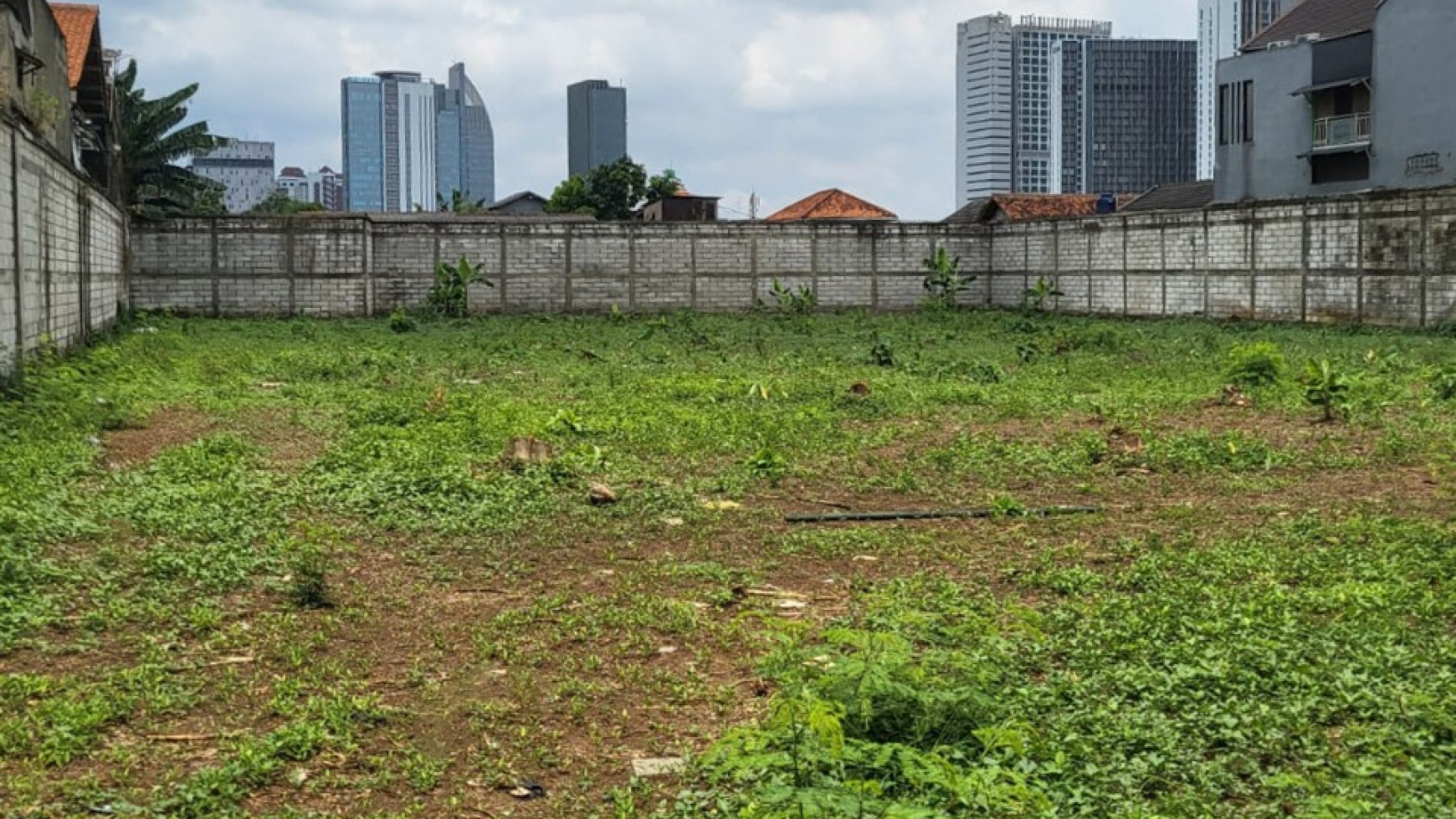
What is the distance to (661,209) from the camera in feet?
179

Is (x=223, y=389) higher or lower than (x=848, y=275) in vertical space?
lower

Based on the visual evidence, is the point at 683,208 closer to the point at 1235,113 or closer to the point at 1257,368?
the point at 1235,113

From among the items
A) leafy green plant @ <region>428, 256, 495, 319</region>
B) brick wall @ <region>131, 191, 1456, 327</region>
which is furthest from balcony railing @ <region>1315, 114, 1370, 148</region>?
leafy green plant @ <region>428, 256, 495, 319</region>

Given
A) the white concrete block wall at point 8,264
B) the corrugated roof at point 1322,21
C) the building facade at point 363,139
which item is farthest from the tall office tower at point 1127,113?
the building facade at point 363,139

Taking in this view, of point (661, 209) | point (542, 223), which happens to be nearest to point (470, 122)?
point (661, 209)

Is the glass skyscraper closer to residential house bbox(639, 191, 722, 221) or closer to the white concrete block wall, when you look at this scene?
residential house bbox(639, 191, 722, 221)

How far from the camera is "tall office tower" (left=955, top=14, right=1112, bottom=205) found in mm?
94000

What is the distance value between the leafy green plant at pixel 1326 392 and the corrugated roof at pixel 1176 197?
32.0 metres

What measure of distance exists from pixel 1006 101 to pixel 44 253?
90025 mm

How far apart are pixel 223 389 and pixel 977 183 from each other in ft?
283

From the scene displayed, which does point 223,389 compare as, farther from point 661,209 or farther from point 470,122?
point 470,122

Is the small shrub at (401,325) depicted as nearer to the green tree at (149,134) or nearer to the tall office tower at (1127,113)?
the green tree at (149,134)

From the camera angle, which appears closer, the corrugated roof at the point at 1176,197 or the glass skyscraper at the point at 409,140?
the corrugated roof at the point at 1176,197

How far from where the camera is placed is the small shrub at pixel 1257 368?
1227 centimetres
